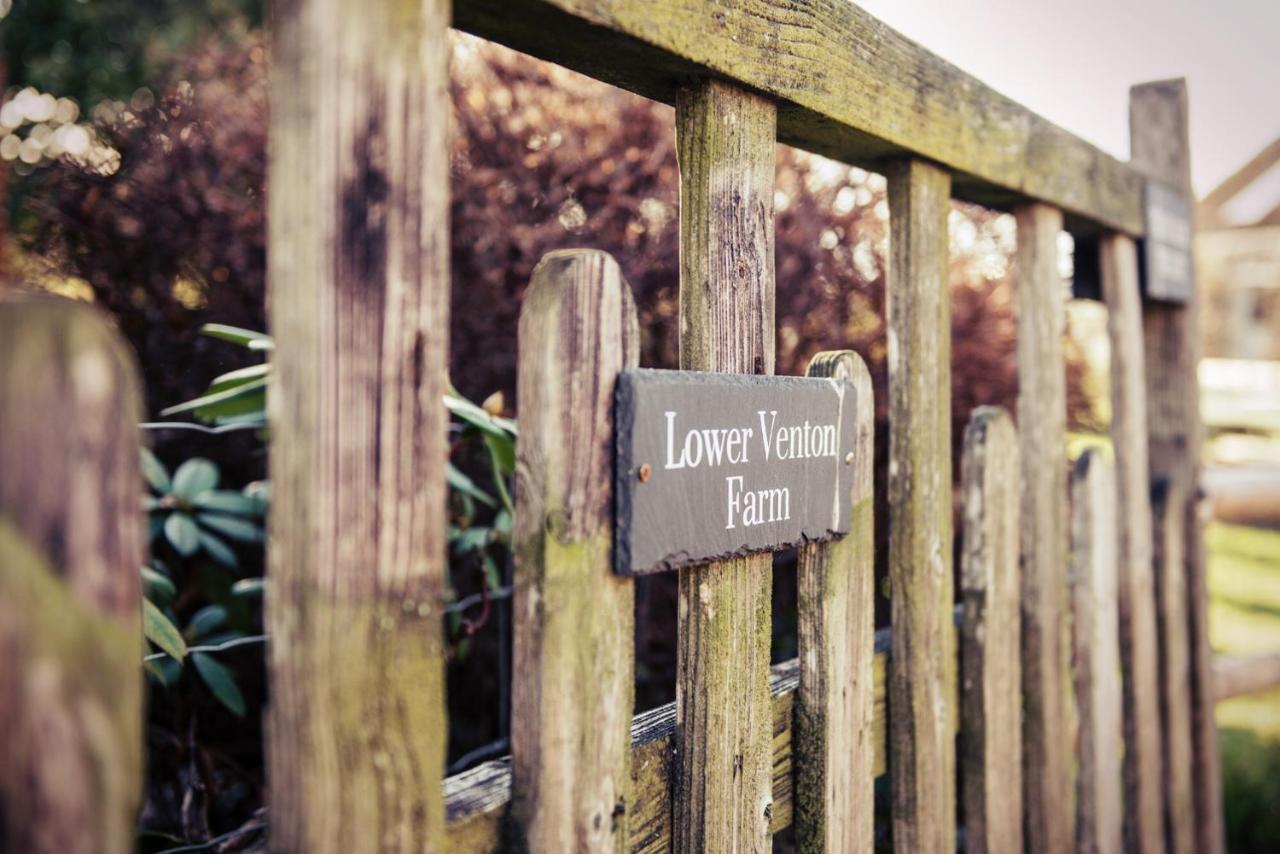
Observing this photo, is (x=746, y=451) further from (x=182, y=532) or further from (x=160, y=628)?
(x=182, y=532)

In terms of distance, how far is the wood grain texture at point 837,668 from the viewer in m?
1.33

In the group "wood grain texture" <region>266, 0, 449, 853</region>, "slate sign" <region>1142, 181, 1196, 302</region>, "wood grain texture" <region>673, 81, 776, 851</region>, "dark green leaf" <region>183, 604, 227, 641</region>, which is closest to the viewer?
"wood grain texture" <region>266, 0, 449, 853</region>

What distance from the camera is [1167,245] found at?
101 inches

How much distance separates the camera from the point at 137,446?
0.61 meters

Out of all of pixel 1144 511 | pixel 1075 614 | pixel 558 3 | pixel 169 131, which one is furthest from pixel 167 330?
pixel 1144 511

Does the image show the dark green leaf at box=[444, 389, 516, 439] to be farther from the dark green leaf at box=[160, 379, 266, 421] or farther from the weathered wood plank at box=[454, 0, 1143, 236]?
the weathered wood plank at box=[454, 0, 1143, 236]

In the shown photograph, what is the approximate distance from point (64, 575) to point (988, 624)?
156 centimetres

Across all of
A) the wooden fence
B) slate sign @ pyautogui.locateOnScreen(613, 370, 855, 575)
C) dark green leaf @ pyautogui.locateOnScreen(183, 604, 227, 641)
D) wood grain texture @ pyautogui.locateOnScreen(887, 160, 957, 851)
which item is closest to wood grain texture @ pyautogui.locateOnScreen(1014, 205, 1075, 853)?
the wooden fence

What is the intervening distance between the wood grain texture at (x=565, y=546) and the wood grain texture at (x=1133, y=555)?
6.11ft

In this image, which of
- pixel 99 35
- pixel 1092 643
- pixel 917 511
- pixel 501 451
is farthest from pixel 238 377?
pixel 99 35

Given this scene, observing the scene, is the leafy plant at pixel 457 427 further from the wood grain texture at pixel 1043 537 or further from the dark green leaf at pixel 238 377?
the wood grain texture at pixel 1043 537

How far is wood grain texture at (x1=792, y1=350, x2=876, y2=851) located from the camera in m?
1.33

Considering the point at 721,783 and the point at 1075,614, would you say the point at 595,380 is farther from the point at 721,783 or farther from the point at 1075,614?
the point at 1075,614

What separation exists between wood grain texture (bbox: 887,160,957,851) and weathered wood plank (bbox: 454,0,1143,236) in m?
0.11
